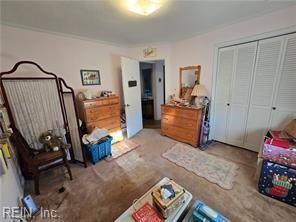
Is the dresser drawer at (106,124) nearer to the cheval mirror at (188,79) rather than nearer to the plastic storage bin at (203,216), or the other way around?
the cheval mirror at (188,79)

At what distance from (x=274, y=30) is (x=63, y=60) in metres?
3.71

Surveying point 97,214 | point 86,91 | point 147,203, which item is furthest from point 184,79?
point 97,214

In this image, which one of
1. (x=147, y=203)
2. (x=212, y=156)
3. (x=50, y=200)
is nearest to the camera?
(x=147, y=203)

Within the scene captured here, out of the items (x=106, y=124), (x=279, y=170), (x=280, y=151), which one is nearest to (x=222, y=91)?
(x=280, y=151)

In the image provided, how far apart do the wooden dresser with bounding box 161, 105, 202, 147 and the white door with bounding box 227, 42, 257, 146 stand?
702mm

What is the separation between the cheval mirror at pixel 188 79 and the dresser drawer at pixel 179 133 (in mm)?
846

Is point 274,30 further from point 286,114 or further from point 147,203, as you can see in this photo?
point 147,203

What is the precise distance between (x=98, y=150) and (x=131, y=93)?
1.62m

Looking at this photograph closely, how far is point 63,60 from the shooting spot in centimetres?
257

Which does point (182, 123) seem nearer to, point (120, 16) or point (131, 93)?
point (131, 93)

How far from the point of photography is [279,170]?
60.5 inches

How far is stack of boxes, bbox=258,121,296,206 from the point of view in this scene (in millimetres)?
1510

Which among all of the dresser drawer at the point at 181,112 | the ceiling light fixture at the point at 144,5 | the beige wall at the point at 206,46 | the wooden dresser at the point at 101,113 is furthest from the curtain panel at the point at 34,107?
the beige wall at the point at 206,46

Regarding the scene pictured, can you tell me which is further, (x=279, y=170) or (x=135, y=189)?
(x=135, y=189)
